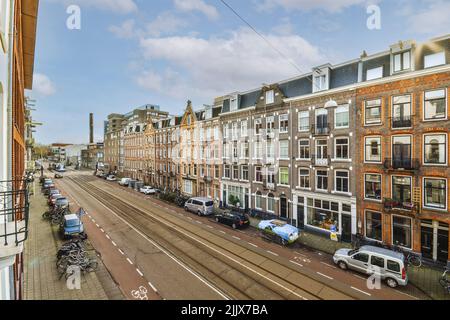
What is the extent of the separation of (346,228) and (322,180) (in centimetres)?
458

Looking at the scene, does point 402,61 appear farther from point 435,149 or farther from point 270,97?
point 270,97

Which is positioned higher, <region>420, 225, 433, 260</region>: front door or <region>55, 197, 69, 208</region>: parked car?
<region>55, 197, 69, 208</region>: parked car

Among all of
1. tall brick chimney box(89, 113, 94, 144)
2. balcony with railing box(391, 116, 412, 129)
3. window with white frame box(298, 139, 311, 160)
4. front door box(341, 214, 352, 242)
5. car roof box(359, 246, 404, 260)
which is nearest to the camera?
car roof box(359, 246, 404, 260)

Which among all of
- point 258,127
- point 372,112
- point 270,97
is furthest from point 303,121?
point 372,112

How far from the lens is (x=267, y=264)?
15.0 metres

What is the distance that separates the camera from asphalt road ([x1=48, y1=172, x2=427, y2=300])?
39.8 feet

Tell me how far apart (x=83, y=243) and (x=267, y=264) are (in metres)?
14.3

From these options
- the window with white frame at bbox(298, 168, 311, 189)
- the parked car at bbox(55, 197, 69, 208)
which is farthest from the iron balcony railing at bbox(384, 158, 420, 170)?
the parked car at bbox(55, 197, 69, 208)

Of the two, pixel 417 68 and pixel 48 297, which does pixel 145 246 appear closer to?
pixel 48 297

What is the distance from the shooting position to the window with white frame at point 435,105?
50.8 ft

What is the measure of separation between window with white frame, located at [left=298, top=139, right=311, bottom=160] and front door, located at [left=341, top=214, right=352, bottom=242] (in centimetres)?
631

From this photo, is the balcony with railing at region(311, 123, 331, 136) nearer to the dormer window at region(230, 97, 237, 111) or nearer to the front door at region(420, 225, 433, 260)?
the front door at region(420, 225, 433, 260)

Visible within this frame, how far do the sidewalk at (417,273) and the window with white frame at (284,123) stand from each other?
10.7m
